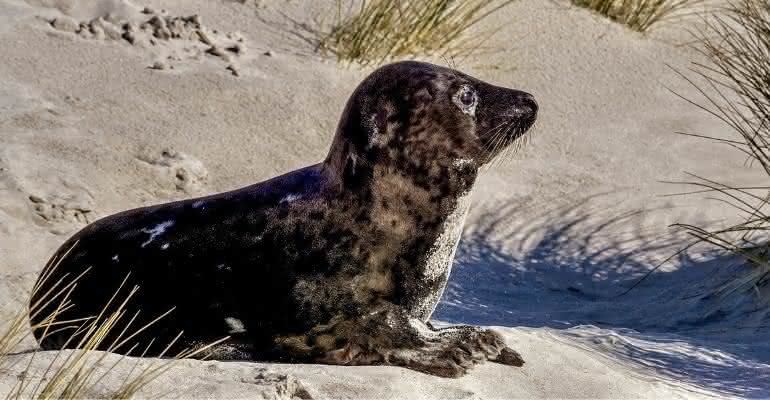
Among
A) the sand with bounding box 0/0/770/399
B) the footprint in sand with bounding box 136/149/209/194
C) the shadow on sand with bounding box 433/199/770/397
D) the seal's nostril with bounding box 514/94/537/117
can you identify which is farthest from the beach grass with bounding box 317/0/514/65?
the seal's nostril with bounding box 514/94/537/117

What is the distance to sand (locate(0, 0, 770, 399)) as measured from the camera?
5.80 m

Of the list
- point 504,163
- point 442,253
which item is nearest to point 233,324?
point 442,253

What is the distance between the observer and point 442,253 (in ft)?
14.0

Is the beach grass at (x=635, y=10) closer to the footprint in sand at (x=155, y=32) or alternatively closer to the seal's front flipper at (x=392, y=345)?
the footprint in sand at (x=155, y=32)

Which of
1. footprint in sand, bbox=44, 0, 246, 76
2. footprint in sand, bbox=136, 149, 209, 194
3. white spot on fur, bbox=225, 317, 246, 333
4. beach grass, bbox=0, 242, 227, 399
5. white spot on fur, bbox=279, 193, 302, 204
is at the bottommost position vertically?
footprint in sand, bbox=136, 149, 209, 194

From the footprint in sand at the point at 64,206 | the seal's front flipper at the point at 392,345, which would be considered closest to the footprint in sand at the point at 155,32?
the footprint in sand at the point at 64,206

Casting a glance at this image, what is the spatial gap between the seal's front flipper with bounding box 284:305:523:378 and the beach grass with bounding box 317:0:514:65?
3.93 meters

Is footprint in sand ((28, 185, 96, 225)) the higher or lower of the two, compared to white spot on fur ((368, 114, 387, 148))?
lower

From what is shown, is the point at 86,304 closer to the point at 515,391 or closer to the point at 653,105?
the point at 515,391

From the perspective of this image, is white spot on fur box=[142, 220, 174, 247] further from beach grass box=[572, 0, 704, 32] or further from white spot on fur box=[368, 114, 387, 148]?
beach grass box=[572, 0, 704, 32]

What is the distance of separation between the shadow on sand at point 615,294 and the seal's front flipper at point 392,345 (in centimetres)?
102

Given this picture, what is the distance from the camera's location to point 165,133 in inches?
280

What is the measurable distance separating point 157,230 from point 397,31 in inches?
159

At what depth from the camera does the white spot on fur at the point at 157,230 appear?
4.31m
